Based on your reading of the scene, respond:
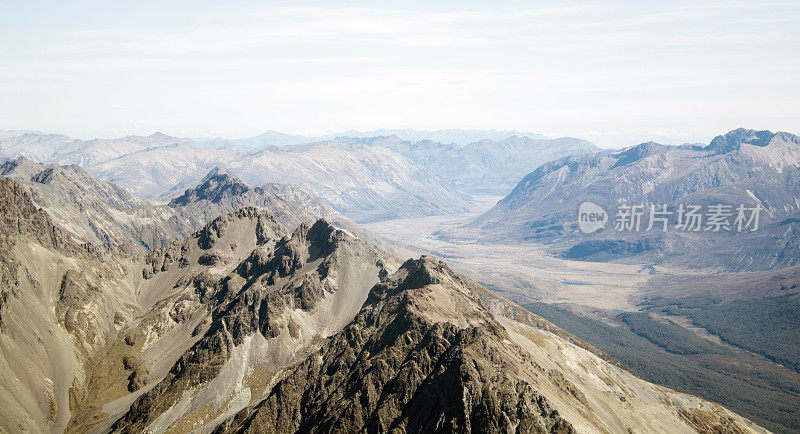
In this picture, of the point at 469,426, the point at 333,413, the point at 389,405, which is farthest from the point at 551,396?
the point at 333,413

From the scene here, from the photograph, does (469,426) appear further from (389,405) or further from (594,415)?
(594,415)

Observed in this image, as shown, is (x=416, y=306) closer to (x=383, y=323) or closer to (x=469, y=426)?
(x=383, y=323)

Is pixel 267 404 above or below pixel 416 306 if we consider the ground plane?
below

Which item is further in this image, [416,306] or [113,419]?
[113,419]

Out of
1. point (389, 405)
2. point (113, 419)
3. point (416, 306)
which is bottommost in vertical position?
point (113, 419)

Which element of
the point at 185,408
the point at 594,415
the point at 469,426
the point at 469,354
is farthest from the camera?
the point at 185,408

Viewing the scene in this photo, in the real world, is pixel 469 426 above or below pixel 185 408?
above

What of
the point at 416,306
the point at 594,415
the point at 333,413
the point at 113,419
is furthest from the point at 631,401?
the point at 113,419

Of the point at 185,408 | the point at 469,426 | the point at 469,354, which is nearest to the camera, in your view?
the point at 469,426

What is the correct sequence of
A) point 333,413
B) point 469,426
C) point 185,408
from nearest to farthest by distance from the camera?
point 469,426, point 333,413, point 185,408
